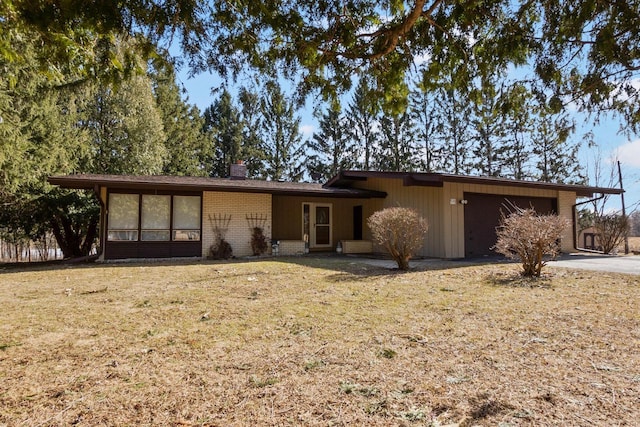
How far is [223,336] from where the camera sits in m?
3.74

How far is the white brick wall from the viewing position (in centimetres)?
1170

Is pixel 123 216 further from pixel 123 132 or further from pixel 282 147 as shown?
pixel 282 147

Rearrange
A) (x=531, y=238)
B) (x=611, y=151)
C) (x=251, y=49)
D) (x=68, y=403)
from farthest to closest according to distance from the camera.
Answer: (x=611, y=151), (x=531, y=238), (x=251, y=49), (x=68, y=403)

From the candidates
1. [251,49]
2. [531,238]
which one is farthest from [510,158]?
[251,49]

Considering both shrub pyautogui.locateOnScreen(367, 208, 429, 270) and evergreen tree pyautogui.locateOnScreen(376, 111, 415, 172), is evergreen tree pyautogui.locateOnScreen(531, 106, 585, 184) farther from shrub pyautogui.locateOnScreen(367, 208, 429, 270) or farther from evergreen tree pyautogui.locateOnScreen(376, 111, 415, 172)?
shrub pyautogui.locateOnScreen(367, 208, 429, 270)

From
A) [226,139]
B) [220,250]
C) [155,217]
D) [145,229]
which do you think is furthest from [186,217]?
[226,139]

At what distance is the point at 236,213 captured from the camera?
1211 centimetres

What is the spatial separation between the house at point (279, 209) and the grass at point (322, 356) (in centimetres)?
492

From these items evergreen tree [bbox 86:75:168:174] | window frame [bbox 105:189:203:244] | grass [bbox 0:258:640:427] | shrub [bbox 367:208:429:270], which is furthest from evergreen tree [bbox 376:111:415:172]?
grass [bbox 0:258:640:427]

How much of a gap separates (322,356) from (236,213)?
937 cm

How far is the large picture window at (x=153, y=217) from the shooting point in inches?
427

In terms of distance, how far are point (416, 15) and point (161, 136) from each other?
17.3 m

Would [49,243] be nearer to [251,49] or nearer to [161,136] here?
[161,136]

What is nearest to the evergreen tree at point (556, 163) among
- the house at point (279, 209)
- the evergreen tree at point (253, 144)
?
the house at point (279, 209)
